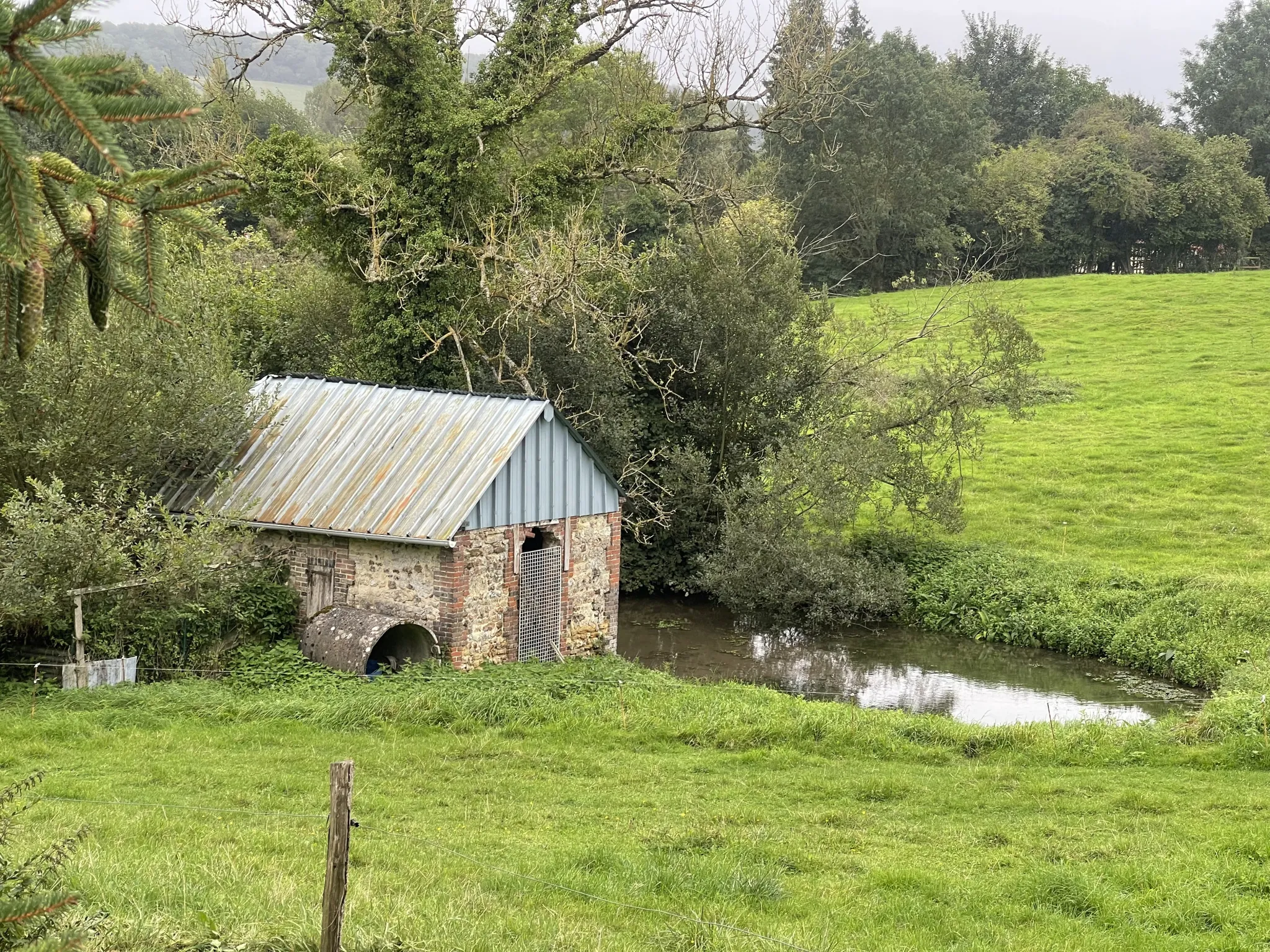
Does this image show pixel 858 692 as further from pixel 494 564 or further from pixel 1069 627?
pixel 494 564

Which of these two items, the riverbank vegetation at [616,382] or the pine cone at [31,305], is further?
the riverbank vegetation at [616,382]

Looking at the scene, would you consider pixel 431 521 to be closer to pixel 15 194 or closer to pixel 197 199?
pixel 197 199

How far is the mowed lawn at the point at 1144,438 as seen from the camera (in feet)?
96.2

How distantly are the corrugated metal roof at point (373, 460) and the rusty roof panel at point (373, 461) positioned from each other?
0.02 meters

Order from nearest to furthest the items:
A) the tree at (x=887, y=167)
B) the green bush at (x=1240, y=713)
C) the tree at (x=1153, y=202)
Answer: the green bush at (x=1240, y=713)
the tree at (x=887, y=167)
the tree at (x=1153, y=202)

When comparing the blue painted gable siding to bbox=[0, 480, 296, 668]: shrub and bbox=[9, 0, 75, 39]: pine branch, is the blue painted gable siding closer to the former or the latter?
bbox=[0, 480, 296, 668]: shrub

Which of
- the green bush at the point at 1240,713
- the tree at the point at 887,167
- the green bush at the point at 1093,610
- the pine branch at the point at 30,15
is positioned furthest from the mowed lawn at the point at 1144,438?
the pine branch at the point at 30,15

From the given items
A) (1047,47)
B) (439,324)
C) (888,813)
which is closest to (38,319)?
(888,813)

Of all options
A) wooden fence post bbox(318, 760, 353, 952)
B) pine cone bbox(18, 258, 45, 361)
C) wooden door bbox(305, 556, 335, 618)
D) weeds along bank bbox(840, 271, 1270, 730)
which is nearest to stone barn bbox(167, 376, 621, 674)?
wooden door bbox(305, 556, 335, 618)

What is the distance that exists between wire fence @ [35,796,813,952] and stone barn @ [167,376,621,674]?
6.25 metres

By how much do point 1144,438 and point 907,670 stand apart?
58.0ft

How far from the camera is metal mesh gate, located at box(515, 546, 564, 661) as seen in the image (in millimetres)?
20141

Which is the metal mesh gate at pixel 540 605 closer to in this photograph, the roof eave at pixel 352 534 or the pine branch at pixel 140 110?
the roof eave at pixel 352 534

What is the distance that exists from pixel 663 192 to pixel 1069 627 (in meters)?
13.3
